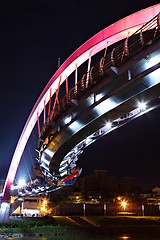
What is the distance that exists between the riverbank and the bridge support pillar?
1720 cm

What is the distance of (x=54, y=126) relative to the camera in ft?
61.7

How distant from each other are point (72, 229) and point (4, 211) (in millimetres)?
26817

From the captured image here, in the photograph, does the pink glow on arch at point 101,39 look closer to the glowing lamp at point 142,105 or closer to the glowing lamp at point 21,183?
the glowing lamp at point 142,105

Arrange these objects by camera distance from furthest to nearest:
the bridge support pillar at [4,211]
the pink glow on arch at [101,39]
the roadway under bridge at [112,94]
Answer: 1. the bridge support pillar at [4,211]
2. the pink glow on arch at [101,39]
3. the roadway under bridge at [112,94]

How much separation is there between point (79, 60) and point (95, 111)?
27.1 ft

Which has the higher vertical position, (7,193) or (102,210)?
(7,193)

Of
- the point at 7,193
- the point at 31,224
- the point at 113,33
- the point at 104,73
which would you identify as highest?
the point at 113,33

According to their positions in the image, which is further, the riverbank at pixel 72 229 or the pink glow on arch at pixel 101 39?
the riverbank at pixel 72 229

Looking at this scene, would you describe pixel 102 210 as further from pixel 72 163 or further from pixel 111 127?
pixel 111 127

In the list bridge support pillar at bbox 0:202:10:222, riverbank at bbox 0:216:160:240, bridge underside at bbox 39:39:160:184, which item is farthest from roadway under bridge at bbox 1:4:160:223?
bridge support pillar at bbox 0:202:10:222

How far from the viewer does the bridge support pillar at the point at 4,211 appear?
45.7 meters

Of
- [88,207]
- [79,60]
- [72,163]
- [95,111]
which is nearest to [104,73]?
[95,111]

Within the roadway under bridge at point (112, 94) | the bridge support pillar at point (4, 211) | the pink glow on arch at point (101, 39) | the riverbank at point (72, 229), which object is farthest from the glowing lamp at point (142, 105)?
the bridge support pillar at point (4, 211)

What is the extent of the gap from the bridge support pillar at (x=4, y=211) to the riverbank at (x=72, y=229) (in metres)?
17.2
